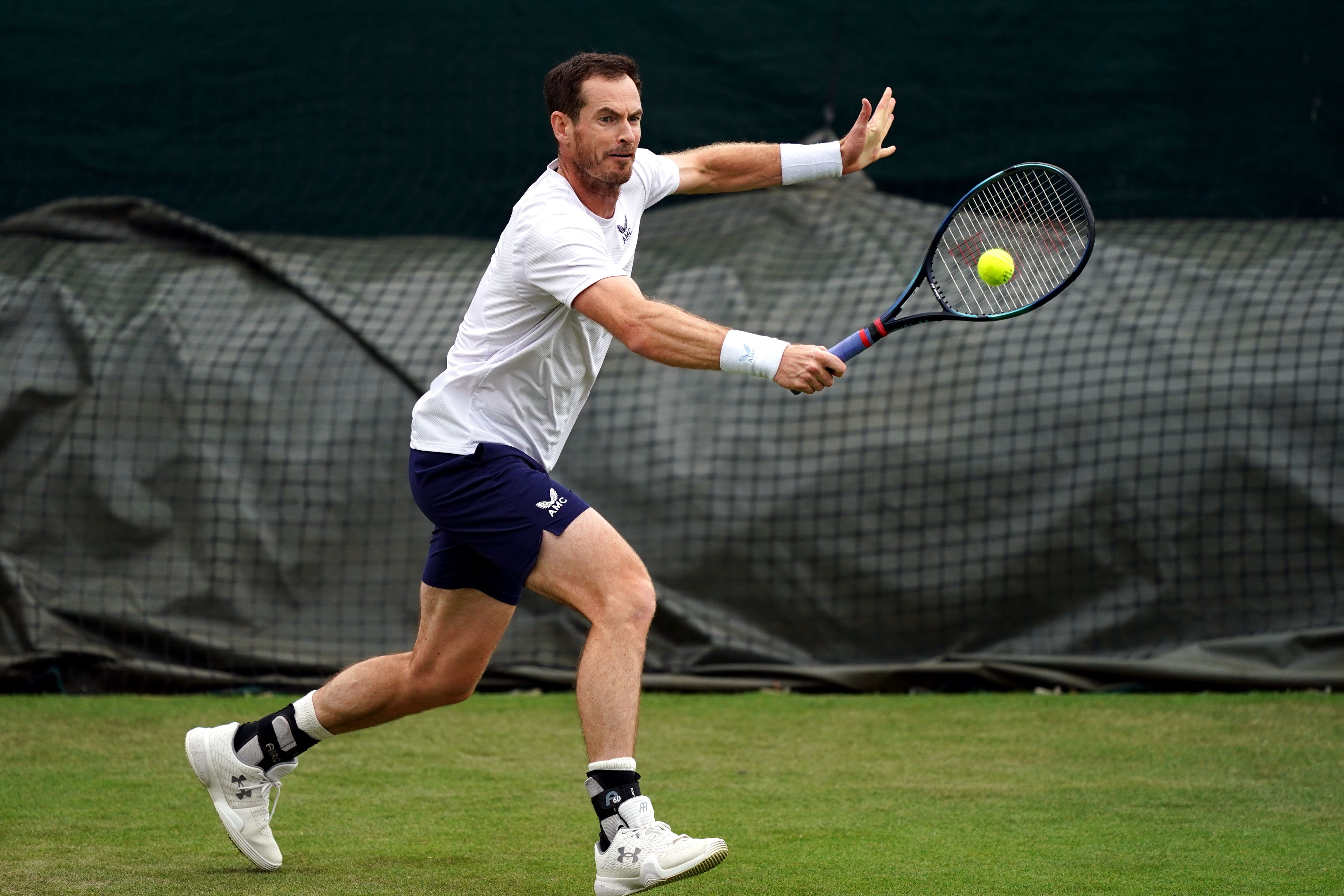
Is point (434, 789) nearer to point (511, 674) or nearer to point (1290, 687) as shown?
point (511, 674)

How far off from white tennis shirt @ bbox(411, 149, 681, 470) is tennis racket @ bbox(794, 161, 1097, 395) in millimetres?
630

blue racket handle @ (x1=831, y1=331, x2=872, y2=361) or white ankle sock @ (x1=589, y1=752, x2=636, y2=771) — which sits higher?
blue racket handle @ (x1=831, y1=331, x2=872, y2=361)

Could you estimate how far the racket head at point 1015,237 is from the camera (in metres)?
3.55

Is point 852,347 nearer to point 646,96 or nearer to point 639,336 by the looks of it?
point 639,336

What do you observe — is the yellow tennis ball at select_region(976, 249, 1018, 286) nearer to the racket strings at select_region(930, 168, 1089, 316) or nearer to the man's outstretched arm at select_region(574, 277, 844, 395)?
the racket strings at select_region(930, 168, 1089, 316)

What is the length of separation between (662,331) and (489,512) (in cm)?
56

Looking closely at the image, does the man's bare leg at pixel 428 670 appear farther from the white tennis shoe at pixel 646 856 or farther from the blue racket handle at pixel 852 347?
the blue racket handle at pixel 852 347

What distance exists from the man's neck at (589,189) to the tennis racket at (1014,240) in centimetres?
65

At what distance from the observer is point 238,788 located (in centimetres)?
351

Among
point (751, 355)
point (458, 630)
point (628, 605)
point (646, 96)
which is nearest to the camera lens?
point (751, 355)

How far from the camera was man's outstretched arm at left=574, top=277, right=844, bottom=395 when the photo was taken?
2939 mm

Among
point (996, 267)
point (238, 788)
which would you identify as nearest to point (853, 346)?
point (996, 267)

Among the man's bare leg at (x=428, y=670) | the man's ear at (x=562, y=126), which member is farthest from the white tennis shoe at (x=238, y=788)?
the man's ear at (x=562, y=126)

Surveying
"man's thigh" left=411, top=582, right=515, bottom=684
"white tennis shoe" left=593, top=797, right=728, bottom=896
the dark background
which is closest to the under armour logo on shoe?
"man's thigh" left=411, top=582, right=515, bottom=684
